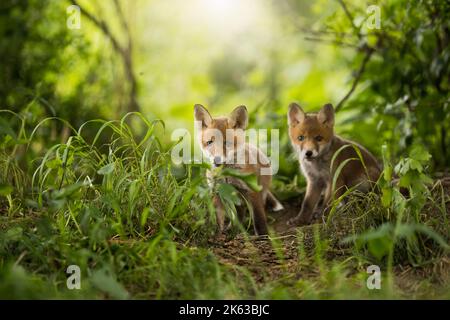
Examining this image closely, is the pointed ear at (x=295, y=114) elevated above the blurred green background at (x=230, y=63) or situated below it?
below

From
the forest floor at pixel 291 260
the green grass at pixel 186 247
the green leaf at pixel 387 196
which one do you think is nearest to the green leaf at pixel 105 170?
the green grass at pixel 186 247

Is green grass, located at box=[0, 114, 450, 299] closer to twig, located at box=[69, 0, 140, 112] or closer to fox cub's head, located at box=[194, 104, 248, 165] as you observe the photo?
fox cub's head, located at box=[194, 104, 248, 165]

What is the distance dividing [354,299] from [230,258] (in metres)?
0.95

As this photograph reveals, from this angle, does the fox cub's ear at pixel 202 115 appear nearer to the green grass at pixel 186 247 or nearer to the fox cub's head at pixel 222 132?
the fox cub's head at pixel 222 132

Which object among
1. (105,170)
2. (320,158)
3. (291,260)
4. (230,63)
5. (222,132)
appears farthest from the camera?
(230,63)

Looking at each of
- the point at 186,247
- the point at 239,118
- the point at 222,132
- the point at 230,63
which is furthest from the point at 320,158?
the point at 230,63

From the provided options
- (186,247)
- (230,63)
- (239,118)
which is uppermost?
(230,63)

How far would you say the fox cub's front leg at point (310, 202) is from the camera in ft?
15.9

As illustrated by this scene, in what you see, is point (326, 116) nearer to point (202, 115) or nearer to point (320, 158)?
point (320, 158)

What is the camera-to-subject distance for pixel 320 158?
502 centimetres

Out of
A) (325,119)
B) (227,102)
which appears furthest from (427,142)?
(227,102)

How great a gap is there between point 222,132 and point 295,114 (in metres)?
0.94

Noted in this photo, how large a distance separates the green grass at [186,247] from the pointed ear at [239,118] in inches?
32.1

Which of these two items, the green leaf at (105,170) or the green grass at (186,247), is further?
the green leaf at (105,170)
